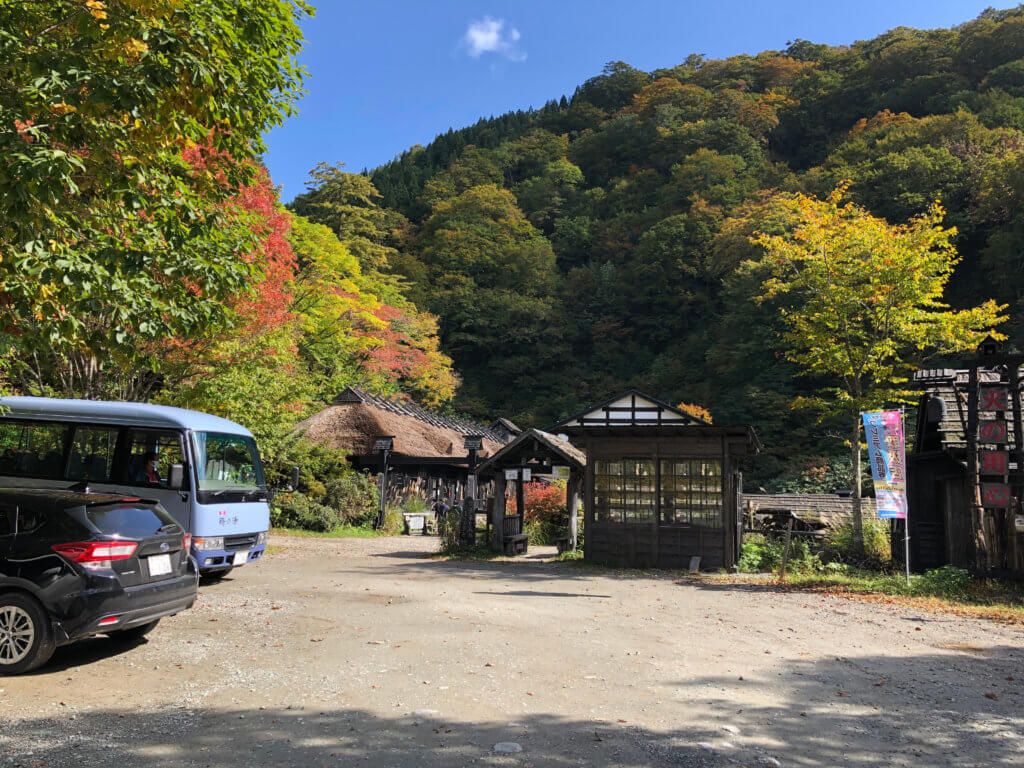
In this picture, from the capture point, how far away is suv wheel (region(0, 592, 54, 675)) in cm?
538

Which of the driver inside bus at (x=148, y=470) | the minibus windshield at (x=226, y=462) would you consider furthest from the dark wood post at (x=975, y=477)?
the driver inside bus at (x=148, y=470)

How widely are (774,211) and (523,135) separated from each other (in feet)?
149

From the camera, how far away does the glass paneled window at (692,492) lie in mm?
14562

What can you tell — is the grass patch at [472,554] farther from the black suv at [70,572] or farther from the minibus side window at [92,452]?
the black suv at [70,572]

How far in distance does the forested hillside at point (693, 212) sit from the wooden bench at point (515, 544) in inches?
739

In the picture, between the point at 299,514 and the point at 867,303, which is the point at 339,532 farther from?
the point at 867,303

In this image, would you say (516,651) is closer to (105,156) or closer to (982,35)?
(105,156)

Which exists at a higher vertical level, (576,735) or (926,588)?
(576,735)

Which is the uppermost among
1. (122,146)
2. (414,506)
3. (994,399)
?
(122,146)

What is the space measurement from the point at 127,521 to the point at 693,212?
163ft

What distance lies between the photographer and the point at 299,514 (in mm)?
21531

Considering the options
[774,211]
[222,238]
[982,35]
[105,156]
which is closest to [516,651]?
[222,238]

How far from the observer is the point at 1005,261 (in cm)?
3203

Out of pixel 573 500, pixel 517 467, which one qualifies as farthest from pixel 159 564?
pixel 573 500
